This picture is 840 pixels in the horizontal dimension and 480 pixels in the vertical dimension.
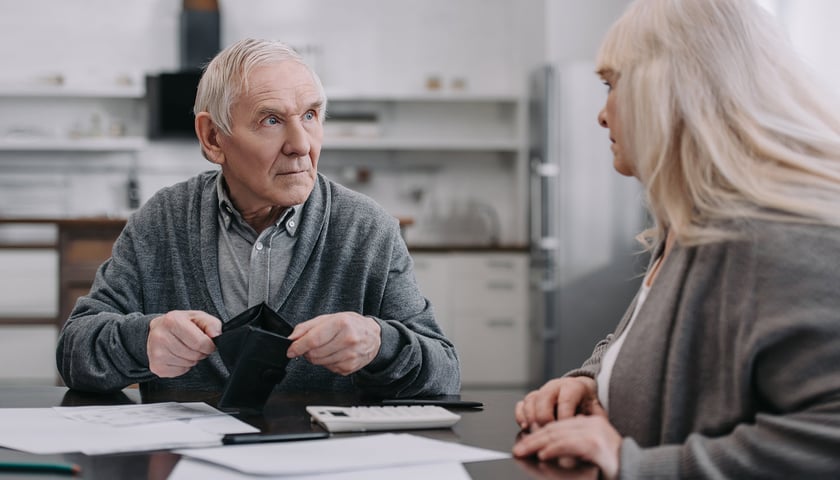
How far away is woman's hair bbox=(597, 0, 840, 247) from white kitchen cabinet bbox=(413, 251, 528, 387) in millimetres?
4742

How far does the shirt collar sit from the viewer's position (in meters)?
1.79

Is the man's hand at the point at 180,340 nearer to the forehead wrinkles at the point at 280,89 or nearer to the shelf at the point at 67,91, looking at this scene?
the forehead wrinkles at the point at 280,89

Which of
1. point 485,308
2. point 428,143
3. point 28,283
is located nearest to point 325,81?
point 428,143

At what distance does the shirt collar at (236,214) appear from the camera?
1.79 metres

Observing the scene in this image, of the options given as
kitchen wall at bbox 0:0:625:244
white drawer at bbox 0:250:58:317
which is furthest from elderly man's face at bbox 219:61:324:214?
kitchen wall at bbox 0:0:625:244

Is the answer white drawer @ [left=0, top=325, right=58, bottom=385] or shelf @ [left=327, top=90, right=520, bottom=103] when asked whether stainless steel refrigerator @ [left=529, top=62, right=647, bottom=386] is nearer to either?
shelf @ [left=327, top=90, right=520, bottom=103]

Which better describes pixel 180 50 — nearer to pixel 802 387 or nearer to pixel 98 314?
pixel 98 314

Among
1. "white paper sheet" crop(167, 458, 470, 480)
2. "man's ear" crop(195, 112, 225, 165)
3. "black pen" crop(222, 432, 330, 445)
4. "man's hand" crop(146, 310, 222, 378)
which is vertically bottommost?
"black pen" crop(222, 432, 330, 445)

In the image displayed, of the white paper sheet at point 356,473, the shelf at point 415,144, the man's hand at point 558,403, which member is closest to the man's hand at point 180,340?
the white paper sheet at point 356,473

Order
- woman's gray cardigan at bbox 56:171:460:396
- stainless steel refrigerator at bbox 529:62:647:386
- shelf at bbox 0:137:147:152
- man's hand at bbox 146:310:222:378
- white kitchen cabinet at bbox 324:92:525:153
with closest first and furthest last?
man's hand at bbox 146:310:222:378, woman's gray cardigan at bbox 56:171:460:396, stainless steel refrigerator at bbox 529:62:647:386, shelf at bbox 0:137:147:152, white kitchen cabinet at bbox 324:92:525:153

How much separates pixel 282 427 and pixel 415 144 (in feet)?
16.5

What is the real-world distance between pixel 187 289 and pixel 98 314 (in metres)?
0.17

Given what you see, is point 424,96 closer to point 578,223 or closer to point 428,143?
point 428,143

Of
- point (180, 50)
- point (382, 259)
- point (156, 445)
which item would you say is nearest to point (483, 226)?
point (180, 50)
